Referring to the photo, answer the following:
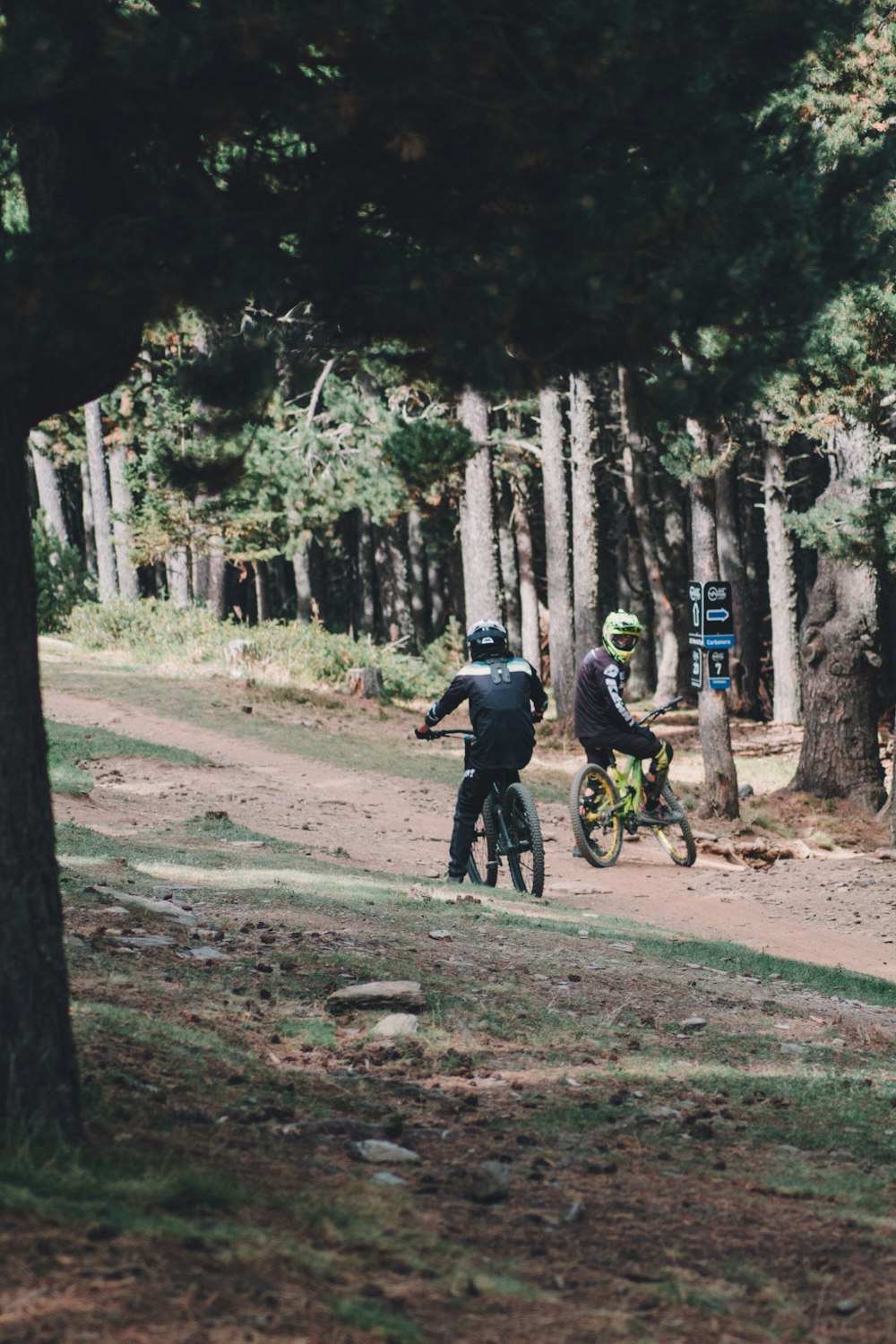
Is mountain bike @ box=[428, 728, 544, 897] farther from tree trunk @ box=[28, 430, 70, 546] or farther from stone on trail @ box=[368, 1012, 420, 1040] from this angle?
tree trunk @ box=[28, 430, 70, 546]

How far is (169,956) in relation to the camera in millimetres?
7363

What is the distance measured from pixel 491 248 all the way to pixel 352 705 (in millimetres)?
21528

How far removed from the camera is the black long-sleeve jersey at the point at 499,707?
418 inches

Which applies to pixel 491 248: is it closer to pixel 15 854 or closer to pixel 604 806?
pixel 15 854

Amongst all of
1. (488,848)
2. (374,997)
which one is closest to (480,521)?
(488,848)

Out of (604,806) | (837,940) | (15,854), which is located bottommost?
(837,940)

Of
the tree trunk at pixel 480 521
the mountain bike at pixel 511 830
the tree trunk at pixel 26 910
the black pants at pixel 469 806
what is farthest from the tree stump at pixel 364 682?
the tree trunk at pixel 26 910

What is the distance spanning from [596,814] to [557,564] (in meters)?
15.3

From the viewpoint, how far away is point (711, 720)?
1728cm

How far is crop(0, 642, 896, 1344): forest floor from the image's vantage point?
354 cm

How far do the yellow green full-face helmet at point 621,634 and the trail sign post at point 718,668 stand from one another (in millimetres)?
3848

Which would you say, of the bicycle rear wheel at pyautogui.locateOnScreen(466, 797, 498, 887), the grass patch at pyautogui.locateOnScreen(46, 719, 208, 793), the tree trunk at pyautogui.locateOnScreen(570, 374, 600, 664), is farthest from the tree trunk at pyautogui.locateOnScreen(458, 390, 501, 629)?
the bicycle rear wheel at pyautogui.locateOnScreen(466, 797, 498, 887)

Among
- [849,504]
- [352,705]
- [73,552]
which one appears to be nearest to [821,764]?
[849,504]

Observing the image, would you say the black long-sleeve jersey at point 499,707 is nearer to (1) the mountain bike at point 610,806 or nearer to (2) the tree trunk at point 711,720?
(1) the mountain bike at point 610,806
